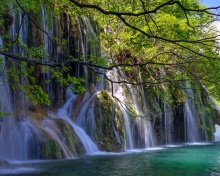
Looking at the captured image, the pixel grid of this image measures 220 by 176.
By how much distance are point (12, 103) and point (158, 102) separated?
12756 mm

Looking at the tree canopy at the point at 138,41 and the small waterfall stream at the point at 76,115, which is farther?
the small waterfall stream at the point at 76,115

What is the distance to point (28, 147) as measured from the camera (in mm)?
12031

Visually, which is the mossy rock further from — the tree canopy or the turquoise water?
the tree canopy

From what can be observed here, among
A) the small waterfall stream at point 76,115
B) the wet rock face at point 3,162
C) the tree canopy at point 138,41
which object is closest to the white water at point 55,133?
the small waterfall stream at point 76,115

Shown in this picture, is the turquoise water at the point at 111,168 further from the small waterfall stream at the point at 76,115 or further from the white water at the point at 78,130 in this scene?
the white water at the point at 78,130

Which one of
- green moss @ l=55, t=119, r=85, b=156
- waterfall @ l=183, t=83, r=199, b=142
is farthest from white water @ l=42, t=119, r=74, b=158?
waterfall @ l=183, t=83, r=199, b=142

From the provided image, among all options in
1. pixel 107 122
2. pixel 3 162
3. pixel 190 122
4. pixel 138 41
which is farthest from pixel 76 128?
pixel 190 122

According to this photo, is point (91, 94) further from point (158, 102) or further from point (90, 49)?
point (158, 102)

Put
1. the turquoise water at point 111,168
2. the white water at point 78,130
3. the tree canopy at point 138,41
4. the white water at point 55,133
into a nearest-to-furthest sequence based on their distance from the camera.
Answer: the tree canopy at point 138,41 → the turquoise water at point 111,168 → the white water at point 55,133 → the white water at point 78,130

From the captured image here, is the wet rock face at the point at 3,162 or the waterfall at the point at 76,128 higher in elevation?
the waterfall at the point at 76,128

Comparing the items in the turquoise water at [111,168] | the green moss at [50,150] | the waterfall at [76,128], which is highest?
the waterfall at [76,128]

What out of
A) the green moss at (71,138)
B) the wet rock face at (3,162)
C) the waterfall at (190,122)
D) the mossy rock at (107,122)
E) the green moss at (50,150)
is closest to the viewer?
the wet rock face at (3,162)

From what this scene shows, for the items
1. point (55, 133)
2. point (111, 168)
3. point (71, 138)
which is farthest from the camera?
point (71, 138)

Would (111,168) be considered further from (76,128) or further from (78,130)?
(76,128)
